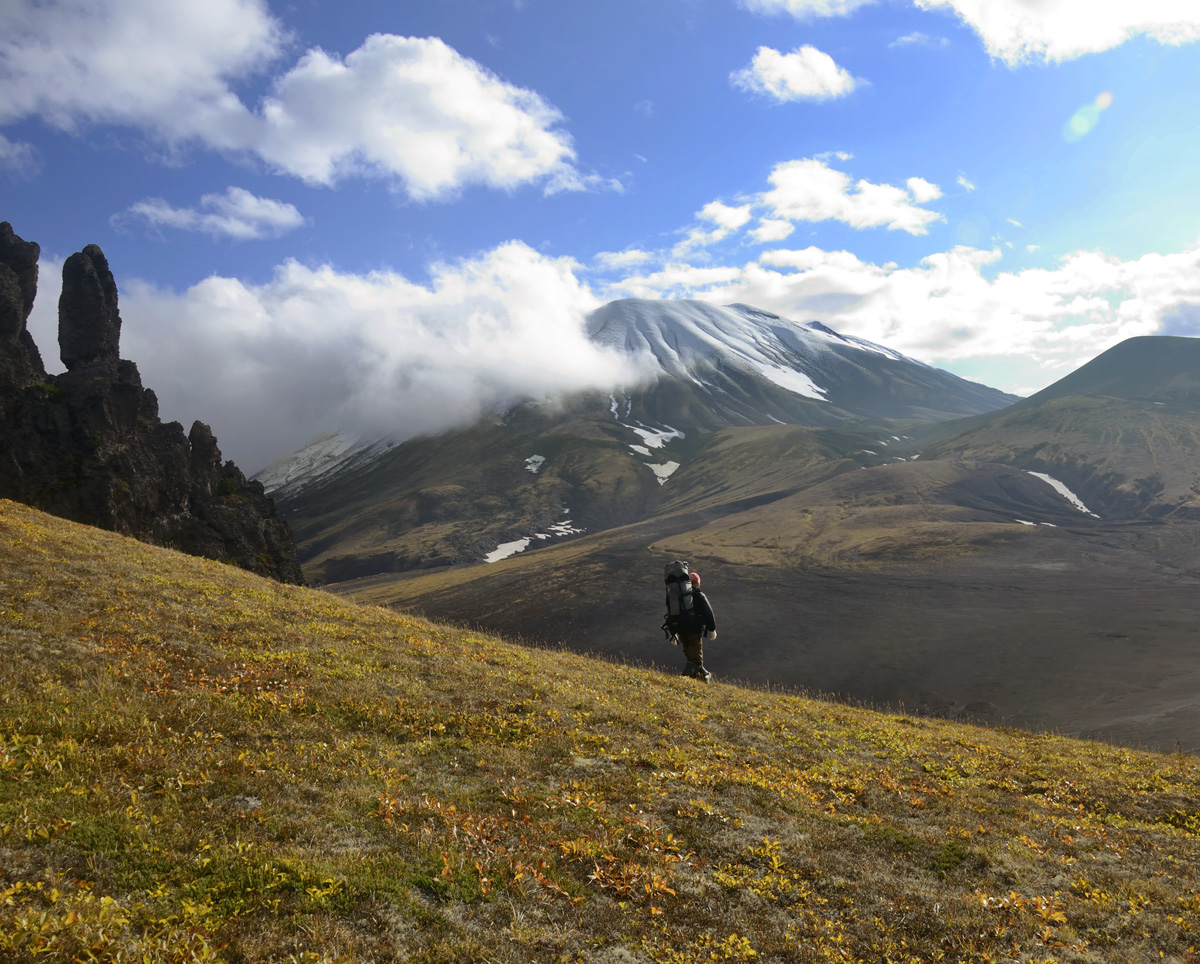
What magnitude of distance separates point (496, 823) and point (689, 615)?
14.9m

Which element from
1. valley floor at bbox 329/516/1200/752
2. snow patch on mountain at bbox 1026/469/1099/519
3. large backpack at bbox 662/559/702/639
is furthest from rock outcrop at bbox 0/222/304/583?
snow patch on mountain at bbox 1026/469/1099/519

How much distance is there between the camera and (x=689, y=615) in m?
22.2

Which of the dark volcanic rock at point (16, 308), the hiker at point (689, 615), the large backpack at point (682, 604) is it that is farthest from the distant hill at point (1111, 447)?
the dark volcanic rock at point (16, 308)

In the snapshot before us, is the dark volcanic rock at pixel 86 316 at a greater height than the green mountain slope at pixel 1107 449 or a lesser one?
greater

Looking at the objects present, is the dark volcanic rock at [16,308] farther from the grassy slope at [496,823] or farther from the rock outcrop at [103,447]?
the grassy slope at [496,823]

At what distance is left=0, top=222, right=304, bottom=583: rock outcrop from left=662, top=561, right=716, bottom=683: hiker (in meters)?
29.6

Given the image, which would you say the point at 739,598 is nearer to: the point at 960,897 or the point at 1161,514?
the point at 960,897

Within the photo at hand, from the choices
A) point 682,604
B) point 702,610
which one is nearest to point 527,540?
point 682,604

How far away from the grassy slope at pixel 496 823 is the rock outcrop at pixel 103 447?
3095 cm

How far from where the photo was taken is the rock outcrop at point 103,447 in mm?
42656

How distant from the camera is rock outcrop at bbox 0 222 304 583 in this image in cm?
Result: 4266

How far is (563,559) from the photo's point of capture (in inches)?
4102

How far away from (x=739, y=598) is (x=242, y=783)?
70.7m

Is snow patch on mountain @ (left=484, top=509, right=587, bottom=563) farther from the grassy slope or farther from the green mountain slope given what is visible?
the grassy slope
